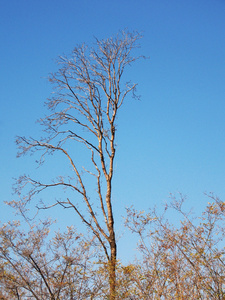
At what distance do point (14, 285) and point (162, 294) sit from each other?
3174mm

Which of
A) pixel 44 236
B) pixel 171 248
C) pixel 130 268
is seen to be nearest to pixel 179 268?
pixel 171 248

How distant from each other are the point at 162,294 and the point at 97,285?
1.53 meters

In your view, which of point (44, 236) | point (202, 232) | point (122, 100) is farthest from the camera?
point (122, 100)

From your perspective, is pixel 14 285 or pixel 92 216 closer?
pixel 14 285

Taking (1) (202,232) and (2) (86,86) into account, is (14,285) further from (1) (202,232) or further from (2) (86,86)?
(2) (86,86)

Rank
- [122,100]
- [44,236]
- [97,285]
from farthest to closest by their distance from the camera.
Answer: [122,100], [44,236], [97,285]

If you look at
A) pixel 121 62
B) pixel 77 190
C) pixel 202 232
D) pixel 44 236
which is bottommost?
pixel 202 232

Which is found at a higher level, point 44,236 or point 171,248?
point 44,236

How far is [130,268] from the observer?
260 inches

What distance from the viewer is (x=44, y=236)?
8047 mm

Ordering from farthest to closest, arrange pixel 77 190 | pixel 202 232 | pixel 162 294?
pixel 77 190 < pixel 202 232 < pixel 162 294

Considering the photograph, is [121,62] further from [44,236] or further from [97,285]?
[97,285]

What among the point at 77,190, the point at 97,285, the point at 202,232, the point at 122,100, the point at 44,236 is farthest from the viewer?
the point at 122,100

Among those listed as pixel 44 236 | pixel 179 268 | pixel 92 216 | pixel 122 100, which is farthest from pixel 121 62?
pixel 179 268
